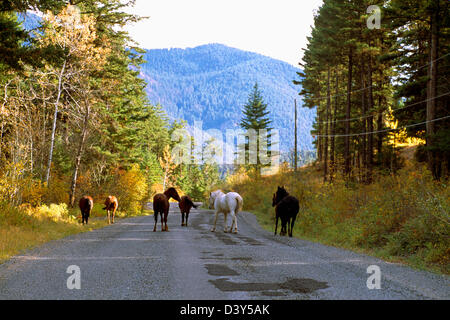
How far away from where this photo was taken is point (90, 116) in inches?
1236

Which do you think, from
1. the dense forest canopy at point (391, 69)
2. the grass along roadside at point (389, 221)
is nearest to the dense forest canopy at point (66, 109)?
the grass along roadside at point (389, 221)

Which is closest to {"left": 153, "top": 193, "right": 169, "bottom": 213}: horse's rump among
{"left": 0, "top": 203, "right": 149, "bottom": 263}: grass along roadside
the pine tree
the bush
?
{"left": 0, "top": 203, "right": 149, "bottom": 263}: grass along roadside

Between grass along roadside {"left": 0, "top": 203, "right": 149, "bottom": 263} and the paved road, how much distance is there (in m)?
1.16

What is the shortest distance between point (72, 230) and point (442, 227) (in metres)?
16.0

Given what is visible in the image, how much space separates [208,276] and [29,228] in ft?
41.8

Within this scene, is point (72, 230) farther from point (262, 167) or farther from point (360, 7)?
point (262, 167)

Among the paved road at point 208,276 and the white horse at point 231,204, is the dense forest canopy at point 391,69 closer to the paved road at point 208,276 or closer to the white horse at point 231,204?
the white horse at point 231,204

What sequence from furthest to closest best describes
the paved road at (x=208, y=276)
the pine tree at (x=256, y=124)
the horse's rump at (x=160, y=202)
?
the pine tree at (x=256, y=124)
the horse's rump at (x=160, y=202)
the paved road at (x=208, y=276)

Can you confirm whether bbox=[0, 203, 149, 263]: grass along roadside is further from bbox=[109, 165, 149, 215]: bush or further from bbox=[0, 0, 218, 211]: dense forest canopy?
bbox=[109, 165, 149, 215]: bush

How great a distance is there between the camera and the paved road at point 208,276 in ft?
20.1

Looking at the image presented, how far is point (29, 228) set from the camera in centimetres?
1711

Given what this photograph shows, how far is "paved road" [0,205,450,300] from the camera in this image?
612cm

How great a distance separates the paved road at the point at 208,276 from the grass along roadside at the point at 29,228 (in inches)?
45.7
